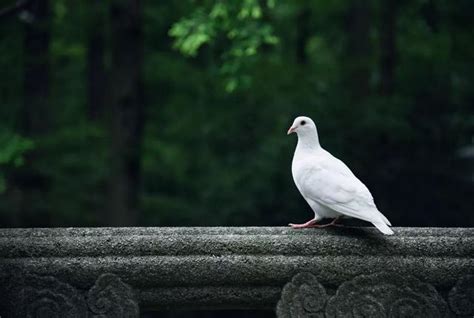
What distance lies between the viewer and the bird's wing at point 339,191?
414 centimetres

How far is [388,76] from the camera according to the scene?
1136 centimetres

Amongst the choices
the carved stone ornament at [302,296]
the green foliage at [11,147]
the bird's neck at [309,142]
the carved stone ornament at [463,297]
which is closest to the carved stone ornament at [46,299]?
the carved stone ornament at [302,296]

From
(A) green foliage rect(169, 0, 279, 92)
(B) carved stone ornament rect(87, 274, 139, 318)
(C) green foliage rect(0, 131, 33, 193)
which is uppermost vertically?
(A) green foliage rect(169, 0, 279, 92)

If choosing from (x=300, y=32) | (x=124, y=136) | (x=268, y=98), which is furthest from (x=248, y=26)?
(x=300, y=32)

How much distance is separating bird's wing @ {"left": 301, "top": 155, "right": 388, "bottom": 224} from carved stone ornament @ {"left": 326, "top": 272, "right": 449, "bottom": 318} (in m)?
0.36

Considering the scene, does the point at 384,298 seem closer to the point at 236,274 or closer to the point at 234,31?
the point at 236,274

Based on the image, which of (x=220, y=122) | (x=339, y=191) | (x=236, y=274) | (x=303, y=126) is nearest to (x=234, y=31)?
(x=303, y=126)

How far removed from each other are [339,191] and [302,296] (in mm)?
552

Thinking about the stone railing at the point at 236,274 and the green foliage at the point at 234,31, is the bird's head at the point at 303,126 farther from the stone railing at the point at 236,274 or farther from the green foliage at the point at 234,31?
the green foliage at the point at 234,31

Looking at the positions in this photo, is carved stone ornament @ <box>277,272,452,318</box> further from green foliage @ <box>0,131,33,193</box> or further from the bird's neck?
green foliage @ <box>0,131,33,193</box>

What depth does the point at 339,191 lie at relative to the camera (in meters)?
4.21

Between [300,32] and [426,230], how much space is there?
30.4 feet

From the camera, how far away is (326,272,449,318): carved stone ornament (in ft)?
13.9

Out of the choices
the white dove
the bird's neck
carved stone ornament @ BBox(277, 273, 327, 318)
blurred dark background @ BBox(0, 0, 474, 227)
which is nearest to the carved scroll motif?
carved stone ornament @ BBox(277, 273, 327, 318)
